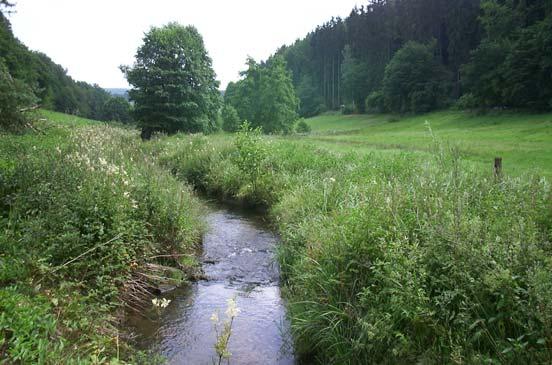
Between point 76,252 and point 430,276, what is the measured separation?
4.35 metres

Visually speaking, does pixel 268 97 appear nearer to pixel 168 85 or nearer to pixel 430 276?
Result: pixel 168 85

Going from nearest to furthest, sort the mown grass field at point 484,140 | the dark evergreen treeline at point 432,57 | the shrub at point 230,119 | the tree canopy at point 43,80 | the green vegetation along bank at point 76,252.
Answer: the green vegetation along bank at point 76,252
the mown grass field at point 484,140
the tree canopy at point 43,80
the dark evergreen treeline at point 432,57
the shrub at point 230,119

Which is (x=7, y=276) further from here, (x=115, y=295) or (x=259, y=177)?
(x=259, y=177)

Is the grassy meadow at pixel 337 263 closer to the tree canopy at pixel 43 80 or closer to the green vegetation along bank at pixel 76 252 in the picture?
the green vegetation along bank at pixel 76 252

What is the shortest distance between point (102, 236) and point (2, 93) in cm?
1018

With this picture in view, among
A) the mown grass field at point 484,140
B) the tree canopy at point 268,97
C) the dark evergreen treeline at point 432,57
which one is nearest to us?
the mown grass field at point 484,140

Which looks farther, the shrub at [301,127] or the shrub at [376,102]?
the shrub at [376,102]

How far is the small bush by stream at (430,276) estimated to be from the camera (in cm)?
371

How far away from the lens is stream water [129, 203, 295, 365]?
5.52m

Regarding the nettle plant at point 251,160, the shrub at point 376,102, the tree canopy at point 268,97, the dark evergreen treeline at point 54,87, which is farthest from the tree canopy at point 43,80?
the shrub at point 376,102

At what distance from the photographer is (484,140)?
24000 millimetres

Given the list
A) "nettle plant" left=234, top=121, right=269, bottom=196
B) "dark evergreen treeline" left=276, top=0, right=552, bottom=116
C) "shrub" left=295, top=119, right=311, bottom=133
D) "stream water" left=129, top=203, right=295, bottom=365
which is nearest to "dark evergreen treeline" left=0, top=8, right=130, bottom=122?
"shrub" left=295, top=119, right=311, bottom=133

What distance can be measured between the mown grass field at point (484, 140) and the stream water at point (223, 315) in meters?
3.94

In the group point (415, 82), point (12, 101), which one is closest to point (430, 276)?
point (12, 101)
